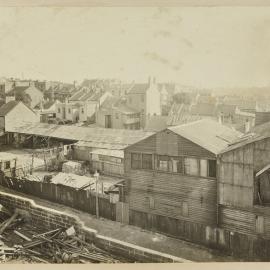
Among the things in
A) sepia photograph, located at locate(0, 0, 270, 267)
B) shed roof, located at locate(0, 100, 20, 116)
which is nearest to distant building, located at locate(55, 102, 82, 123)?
sepia photograph, located at locate(0, 0, 270, 267)

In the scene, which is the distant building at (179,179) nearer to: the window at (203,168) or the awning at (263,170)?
the window at (203,168)

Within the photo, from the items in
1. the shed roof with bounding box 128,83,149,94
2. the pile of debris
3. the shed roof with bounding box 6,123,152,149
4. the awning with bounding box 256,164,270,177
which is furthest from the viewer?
the shed roof with bounding box 6,123,152,149

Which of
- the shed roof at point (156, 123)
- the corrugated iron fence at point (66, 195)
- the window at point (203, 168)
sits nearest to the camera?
the window at point (203, 168)

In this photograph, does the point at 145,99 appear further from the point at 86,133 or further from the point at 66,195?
the point at 66,195

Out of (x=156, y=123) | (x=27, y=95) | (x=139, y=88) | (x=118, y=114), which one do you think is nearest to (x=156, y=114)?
(x=156, y=123)

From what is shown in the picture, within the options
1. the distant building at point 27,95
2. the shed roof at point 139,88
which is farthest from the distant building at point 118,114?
the distant building at point 27,95

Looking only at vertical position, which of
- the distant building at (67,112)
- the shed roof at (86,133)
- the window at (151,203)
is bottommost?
the window at (151,203)

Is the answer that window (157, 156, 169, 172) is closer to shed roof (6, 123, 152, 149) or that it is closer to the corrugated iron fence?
shed roof (6, 123, 152, 149)
